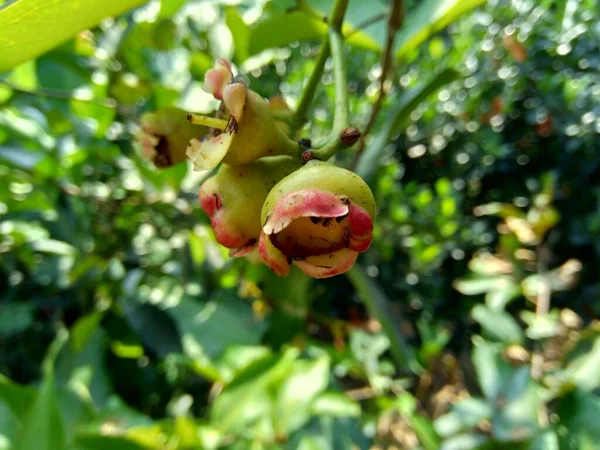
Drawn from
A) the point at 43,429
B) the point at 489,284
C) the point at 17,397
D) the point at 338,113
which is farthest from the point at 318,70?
the point at 489,284

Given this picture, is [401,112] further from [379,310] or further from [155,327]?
[155,327]

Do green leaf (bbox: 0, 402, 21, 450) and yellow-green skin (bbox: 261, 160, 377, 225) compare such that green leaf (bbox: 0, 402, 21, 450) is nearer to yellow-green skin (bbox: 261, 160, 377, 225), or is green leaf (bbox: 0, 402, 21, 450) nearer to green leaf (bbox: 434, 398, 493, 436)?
yellow-green skin (bbox: 261, 160, 377, 225)

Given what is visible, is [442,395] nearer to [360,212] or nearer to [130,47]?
[130,47]

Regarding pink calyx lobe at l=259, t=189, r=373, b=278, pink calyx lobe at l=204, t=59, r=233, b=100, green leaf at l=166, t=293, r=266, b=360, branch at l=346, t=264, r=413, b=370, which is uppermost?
pink calyx lobe at l=204, t=59, r=233, b=100

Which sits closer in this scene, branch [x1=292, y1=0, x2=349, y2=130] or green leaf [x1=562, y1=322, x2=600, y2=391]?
branch [x1=292, y1=0, x2=349, y2=130]

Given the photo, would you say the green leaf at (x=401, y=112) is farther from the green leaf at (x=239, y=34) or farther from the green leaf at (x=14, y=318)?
the green leaf at (x=14, y=318)

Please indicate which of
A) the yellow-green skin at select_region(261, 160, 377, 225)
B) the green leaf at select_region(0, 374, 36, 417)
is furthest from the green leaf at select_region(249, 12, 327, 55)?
the green leaf at select_region(0, 374, 36, 417)
